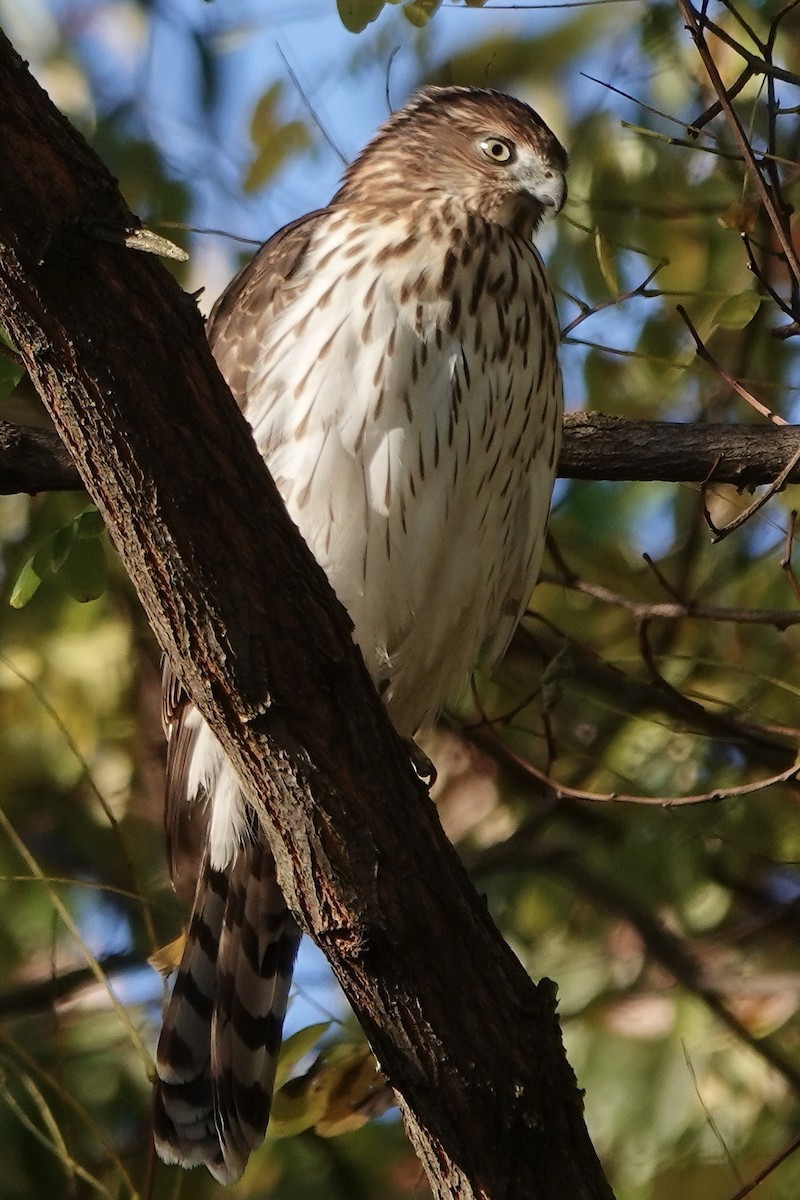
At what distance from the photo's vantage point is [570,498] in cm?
399

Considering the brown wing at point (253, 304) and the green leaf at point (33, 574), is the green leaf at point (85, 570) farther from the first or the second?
the brown wing at point (253, 304)

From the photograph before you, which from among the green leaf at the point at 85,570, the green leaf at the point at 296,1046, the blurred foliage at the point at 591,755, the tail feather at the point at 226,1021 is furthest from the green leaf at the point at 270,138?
the green leaf at the point at 296,1046

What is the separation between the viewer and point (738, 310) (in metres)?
2.86

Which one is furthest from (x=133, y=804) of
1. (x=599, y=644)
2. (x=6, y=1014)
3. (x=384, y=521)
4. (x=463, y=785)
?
(x=384, y=521)

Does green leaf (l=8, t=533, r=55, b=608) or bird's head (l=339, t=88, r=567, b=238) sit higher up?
bird's head (l=339, t=88, r=567, b=238)

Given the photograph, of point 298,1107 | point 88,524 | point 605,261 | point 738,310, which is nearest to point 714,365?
point 738,310

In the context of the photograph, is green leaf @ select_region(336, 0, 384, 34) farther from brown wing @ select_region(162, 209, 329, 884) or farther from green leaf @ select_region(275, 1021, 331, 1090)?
green leaf @ select_region(275, 1021, 331, 1090)

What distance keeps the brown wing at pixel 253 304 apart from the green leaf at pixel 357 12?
49 centimetres

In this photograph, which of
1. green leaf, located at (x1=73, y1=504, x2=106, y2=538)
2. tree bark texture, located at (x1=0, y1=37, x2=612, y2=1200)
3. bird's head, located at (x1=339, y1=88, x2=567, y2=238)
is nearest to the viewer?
tree bark texture, located at (x1=0, y1=37, x2=612, y2=1200)

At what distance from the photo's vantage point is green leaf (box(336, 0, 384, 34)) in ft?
→ 9.55

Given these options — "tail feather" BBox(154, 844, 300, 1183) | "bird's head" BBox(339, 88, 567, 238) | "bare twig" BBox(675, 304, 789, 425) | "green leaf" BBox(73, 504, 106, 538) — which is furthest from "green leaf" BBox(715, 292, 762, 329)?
"tail feather" BBox(154, 844, 300, 1183)

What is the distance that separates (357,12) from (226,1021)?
1962 mm

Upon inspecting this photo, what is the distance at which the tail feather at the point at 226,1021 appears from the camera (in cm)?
319

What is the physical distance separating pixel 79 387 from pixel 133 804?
2547mm
